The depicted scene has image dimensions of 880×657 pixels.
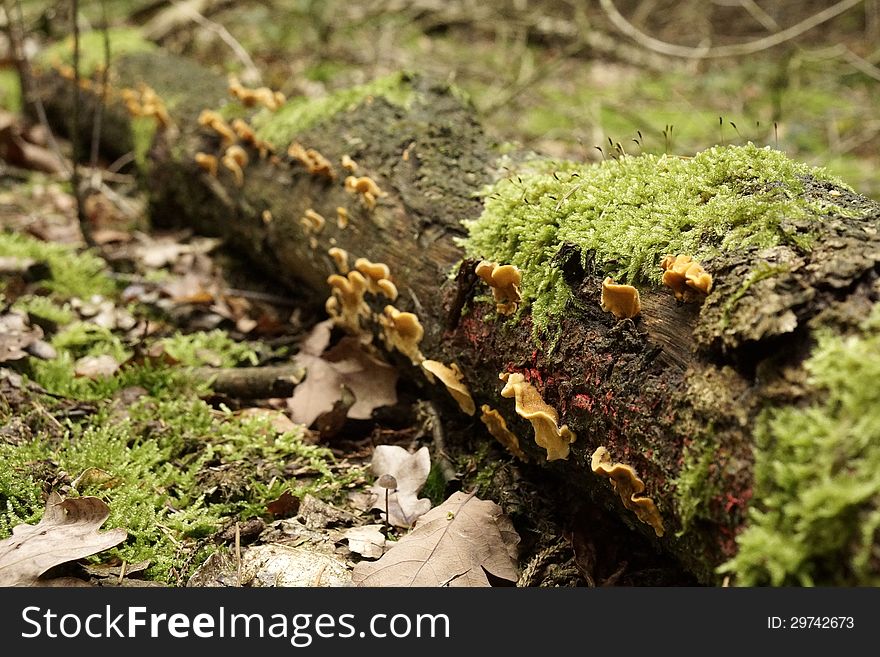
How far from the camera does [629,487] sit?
2.20 m

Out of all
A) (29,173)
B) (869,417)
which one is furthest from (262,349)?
(29,173)

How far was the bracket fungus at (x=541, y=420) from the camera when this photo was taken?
2.41 metres

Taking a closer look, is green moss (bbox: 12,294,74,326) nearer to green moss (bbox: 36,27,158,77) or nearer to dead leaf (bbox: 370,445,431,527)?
dead leaf (bbox: 370,445,431,527)

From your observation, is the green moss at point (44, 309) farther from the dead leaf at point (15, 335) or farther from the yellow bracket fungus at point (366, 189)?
the yellow bracket fungus at point (366, 189)

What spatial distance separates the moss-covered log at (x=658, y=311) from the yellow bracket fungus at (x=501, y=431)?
41mm

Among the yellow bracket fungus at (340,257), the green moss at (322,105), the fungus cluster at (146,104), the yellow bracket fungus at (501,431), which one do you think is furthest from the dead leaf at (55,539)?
the fungus cluster at (146,104)

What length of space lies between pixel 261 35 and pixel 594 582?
10.1 m

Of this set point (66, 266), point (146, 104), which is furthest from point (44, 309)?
point (146, 104)

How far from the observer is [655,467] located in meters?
2.10

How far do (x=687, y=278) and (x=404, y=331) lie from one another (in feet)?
4.96

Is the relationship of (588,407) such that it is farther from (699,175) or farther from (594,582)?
(699,175)

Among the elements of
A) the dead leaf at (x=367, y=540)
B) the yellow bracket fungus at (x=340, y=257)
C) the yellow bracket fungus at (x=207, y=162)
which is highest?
the yellow bracket fungus at (x=207, y=162)

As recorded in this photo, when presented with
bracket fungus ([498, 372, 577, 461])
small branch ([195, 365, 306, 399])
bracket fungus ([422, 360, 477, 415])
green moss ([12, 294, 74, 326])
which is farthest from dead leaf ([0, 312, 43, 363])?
bracket fungus ([498, 372, 577, 461])

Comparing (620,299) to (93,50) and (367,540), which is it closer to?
(367,540)
